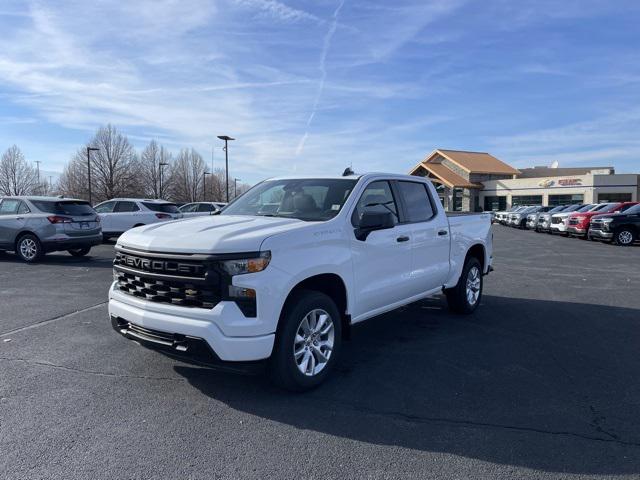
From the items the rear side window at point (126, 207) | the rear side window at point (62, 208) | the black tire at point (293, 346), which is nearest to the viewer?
the black tire at point (293, 346)

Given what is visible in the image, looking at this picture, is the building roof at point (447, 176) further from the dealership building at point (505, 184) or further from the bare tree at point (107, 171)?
the bare tree at point (107, 171)

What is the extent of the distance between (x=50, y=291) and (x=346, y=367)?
623cm

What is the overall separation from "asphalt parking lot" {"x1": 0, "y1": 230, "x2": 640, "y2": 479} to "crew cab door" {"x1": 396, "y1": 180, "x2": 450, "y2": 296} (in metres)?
0.70

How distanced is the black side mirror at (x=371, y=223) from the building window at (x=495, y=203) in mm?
58522

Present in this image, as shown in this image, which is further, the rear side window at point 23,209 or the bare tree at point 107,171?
the bare tree at point 107,171

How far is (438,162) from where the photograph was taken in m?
69.1

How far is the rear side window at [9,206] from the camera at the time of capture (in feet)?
42.3

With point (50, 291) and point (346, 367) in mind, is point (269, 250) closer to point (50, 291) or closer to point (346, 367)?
point (346, 367)

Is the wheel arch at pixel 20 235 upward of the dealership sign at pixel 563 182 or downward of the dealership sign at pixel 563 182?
downward

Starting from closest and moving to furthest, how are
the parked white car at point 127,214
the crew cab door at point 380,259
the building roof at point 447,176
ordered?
the crew cab door at point 380,259 → the parked white car at point 127,214 → the building roof at point 447,176

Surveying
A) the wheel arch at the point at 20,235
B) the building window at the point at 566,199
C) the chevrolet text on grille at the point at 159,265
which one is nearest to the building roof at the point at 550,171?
the building window at the point at 566,199

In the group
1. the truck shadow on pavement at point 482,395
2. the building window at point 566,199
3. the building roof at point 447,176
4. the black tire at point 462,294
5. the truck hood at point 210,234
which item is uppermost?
the building roof at point 447,176

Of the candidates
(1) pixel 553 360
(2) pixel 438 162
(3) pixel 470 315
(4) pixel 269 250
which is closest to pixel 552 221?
(3) pixel 470 315

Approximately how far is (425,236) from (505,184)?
5883 cm
